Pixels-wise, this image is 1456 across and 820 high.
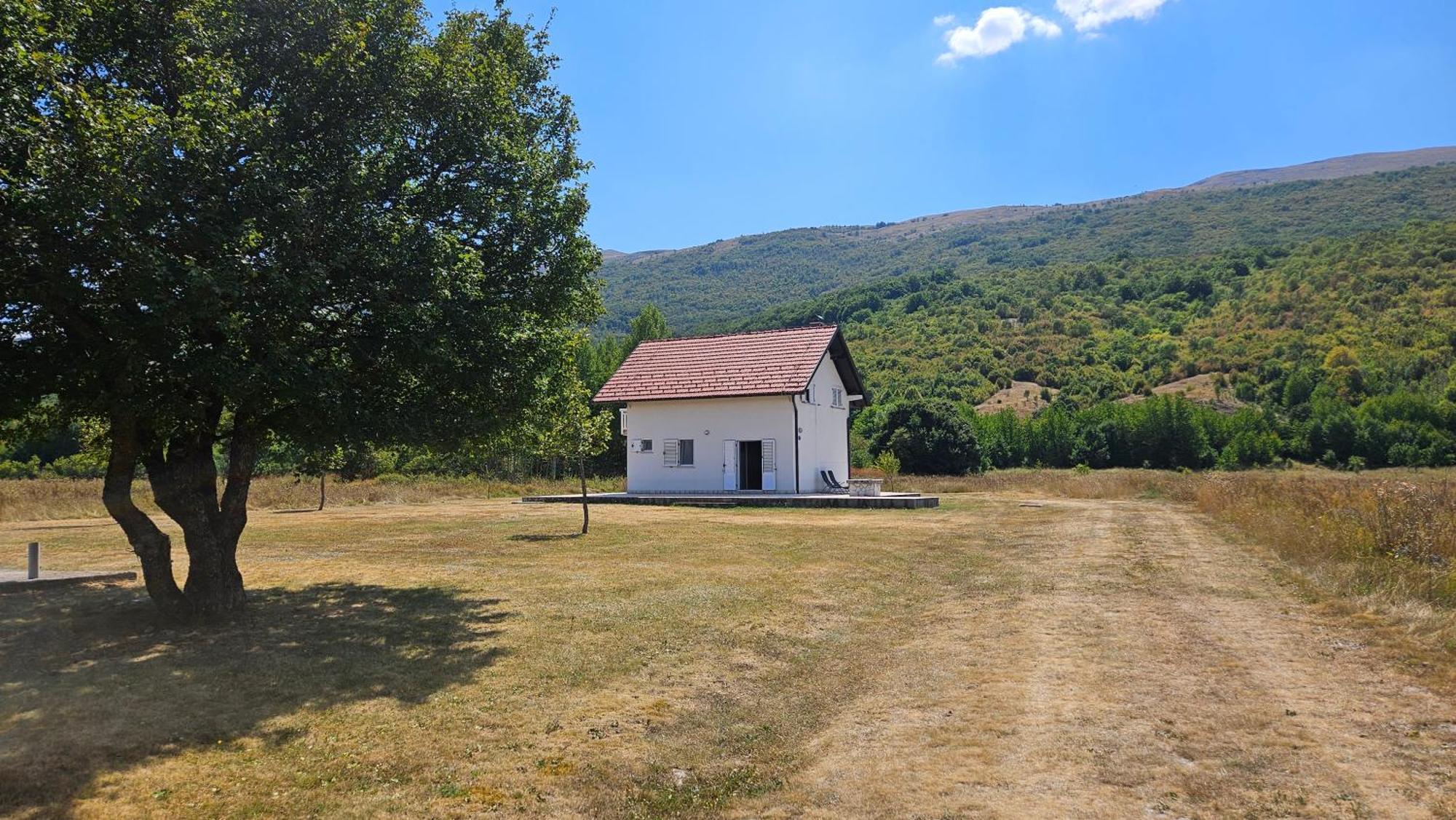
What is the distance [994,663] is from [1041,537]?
33.6 ft

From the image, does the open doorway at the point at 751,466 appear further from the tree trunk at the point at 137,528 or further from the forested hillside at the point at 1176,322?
the forested hillside at the point at 1176,322

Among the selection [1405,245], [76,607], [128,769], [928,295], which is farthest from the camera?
[928,295]

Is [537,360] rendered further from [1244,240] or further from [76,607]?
[1244,240]

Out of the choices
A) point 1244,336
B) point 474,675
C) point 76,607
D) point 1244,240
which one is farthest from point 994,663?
point 1244,240

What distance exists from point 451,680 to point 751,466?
79.7ft

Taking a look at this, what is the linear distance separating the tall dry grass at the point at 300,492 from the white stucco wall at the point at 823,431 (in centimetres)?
853

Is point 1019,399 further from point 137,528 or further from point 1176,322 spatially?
point 137,528

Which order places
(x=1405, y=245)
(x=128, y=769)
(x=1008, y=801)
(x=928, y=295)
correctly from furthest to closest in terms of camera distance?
(x=928, y=295) < (x=1405, y=245) < (x=128, y=769) < (x=1008, y=801)

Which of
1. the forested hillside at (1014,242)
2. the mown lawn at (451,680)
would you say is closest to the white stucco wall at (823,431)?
the mown lawn at (451,680)

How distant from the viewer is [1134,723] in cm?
588

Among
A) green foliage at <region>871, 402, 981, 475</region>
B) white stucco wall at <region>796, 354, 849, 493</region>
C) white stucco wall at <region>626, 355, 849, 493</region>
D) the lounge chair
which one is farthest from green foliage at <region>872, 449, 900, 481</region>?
green foliage at <region>871, 402, 981, 475</region>

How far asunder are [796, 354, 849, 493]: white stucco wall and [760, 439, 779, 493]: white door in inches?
36.1

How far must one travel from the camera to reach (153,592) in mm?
8984

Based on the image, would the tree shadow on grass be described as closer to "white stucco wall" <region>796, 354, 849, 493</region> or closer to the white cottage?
the white cottage
